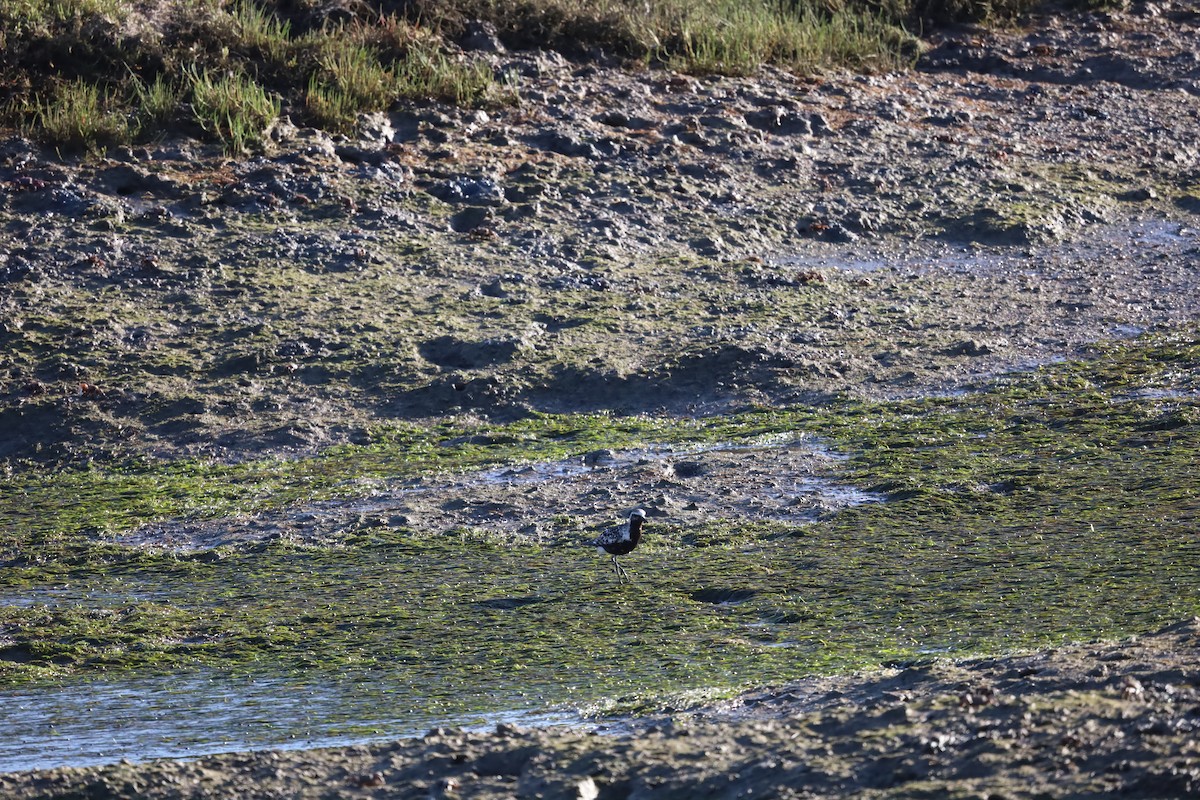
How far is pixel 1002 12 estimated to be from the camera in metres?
13.6

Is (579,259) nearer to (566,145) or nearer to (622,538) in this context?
(566,145)

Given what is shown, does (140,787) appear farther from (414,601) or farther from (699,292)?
(699,292)

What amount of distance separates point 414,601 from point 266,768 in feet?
5.75

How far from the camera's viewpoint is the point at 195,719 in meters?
4.98

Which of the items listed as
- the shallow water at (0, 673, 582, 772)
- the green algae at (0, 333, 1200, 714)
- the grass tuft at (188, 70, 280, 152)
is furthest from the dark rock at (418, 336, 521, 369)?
the shallow water at (0, 673, 582, 772)

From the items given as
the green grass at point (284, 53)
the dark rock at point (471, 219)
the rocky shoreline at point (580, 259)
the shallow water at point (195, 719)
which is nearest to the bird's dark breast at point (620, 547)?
the shallow water at point (195, 719)

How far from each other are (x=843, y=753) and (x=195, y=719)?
6.81 ft

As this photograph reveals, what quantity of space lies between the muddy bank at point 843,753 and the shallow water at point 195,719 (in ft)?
1.25

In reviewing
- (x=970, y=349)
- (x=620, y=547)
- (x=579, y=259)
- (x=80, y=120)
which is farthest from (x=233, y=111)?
(x=620, y=547)

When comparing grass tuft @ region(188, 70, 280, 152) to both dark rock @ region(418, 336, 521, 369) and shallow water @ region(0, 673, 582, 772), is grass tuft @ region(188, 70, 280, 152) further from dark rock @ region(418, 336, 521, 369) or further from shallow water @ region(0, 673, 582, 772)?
shallow water @ region(0, 673, 582, 772)

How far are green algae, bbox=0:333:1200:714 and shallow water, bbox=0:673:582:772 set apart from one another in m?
0.12

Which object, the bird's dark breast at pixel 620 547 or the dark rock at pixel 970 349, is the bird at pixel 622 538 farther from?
the dark rock at pixel 970 349

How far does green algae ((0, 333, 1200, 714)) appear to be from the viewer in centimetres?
528

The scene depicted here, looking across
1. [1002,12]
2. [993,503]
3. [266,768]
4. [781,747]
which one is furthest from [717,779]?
[1002,12]
